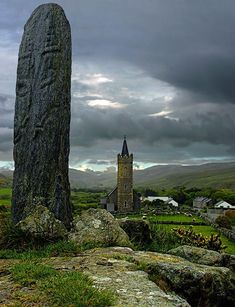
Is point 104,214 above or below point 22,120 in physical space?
below

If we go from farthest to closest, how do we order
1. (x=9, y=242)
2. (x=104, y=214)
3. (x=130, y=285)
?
(x=104, y=214), (x=9, y=242), (x=130, y=285)

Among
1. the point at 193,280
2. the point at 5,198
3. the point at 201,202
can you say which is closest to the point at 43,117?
the point at 193,280

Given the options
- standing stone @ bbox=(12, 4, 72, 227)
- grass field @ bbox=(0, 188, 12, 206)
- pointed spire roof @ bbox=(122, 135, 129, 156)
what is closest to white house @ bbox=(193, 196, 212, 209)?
pointed spire roof @ bbox=(122, 135, 129, 156)

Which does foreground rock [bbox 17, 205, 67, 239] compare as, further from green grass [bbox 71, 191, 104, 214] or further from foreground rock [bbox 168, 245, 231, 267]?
green grass [bbox 71, 191, 104, 214]

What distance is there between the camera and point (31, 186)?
11391 mm

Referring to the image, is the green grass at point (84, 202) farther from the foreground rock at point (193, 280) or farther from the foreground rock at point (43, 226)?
the foreground rock at point (193, 280)

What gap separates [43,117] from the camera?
11328 millimetres

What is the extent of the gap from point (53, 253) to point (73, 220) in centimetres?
273

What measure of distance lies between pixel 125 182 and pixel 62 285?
10533cm

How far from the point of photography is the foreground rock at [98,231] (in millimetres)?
9859

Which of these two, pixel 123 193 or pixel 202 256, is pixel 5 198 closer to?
pixel 123 193

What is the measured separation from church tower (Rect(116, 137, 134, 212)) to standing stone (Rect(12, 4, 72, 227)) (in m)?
96.8

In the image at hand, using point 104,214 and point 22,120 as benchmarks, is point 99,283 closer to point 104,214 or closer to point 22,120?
point 104,214

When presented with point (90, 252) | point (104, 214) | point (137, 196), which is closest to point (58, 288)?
point (90, 252)
